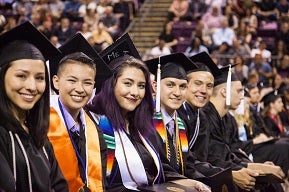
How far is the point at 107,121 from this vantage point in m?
4.96

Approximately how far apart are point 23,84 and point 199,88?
2.88 meters

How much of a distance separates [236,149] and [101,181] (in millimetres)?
2990

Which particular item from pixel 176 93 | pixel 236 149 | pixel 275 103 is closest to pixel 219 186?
pixel 176 93

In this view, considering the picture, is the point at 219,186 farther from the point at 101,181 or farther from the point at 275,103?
the point at 275,103

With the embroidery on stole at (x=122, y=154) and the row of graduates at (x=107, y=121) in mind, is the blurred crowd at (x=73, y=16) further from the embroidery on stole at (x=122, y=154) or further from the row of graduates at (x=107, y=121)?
the embroidery on stole at (x=122, y=154)

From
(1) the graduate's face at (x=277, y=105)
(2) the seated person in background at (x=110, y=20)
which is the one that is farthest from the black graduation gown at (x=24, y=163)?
(2) the seated person in background at (x=110, y=20)

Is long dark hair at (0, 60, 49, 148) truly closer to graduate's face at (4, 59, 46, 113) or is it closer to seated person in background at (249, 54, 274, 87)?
graduate's face at (4, 59, 46, 113)

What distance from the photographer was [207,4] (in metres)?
16.8

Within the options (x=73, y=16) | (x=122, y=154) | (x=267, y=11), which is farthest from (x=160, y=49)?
(x=122, y=154)

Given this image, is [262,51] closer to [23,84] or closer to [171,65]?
[171,65]

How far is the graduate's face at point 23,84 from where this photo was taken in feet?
12.2

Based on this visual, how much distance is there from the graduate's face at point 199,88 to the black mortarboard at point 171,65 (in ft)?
1.29

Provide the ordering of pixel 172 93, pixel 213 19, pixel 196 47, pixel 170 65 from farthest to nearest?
1. pixel 213 19
2. pixel 196 47
3. pixel 170 65
4. pixel 172 93

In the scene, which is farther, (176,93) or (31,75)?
(176,93)
